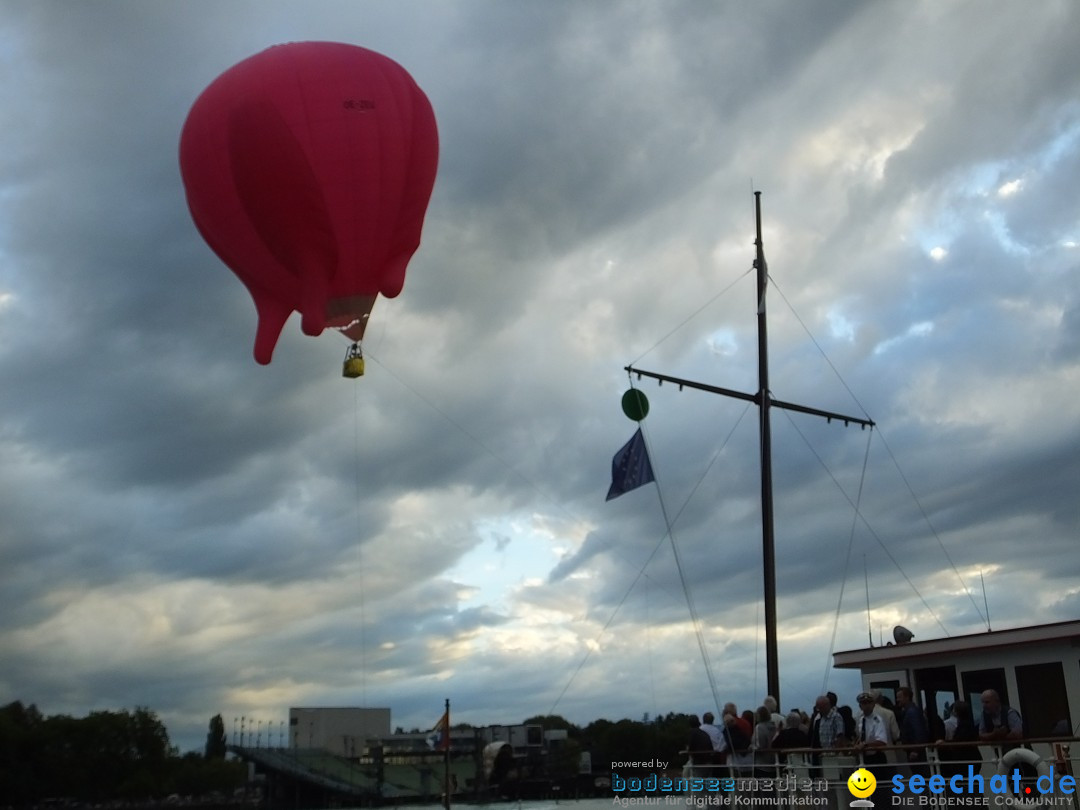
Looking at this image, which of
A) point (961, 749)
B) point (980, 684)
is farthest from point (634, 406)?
point (961, 749)

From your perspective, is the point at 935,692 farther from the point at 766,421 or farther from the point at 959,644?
the point at 766,421

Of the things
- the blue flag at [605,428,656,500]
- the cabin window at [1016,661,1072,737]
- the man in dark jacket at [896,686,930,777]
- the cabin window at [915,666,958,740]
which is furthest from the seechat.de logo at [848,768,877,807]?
the blue flag at [605,428,656,500]

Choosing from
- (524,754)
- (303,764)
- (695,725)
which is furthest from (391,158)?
(303,764)

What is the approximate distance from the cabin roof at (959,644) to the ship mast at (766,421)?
4.90 feet

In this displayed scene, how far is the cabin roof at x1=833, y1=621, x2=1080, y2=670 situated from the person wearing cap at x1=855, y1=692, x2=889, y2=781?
3.26 metres

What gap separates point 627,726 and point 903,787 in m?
22.3

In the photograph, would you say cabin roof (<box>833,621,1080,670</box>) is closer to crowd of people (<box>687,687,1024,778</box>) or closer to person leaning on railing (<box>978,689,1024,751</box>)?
crowd of people (<box>687,687,1024,778</box>)

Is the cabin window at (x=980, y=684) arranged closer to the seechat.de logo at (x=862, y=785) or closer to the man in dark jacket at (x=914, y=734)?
the man in dark jacket at (x=914, y=734)

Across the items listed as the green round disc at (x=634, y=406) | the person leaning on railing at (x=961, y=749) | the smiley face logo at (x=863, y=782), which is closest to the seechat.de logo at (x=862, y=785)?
the smiley face logo at (x=863, y=782)

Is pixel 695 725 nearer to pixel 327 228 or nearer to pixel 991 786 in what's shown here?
pixel 991 786

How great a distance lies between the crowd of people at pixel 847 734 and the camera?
12047 millimetres

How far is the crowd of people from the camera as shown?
39.5 feet

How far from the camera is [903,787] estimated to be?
12445mm

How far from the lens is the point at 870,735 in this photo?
12.7m
